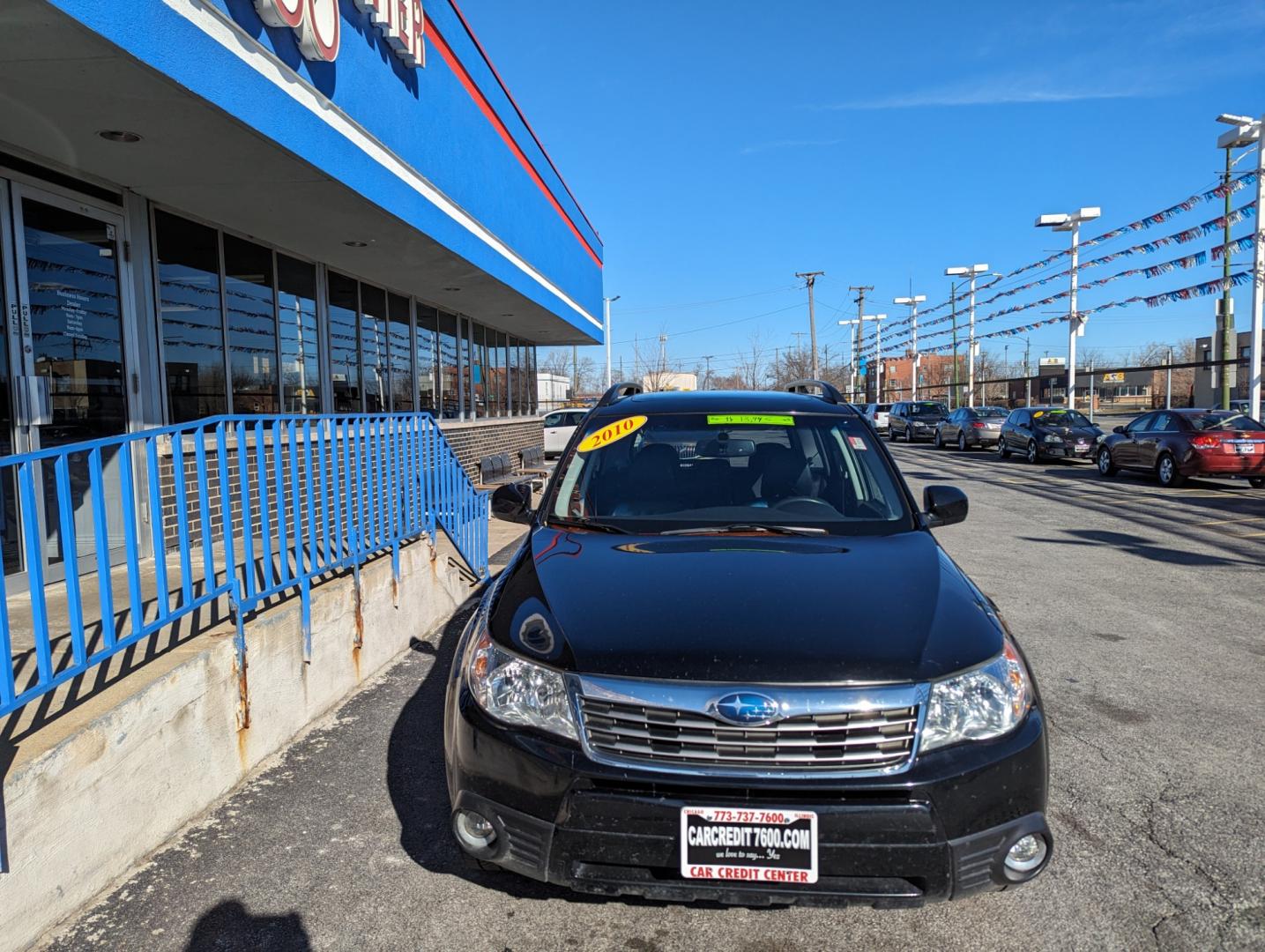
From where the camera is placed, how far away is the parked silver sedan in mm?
28281

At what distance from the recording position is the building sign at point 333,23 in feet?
18.4

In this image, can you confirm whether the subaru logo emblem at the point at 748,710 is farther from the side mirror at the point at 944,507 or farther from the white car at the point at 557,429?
the white car at the point at 557,429

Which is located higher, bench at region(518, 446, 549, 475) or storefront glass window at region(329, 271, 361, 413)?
storefront glass window at region(329, 271, 361, 413)

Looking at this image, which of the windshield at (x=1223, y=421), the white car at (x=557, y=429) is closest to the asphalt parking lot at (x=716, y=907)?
the windshield at (x=1223, y=421)

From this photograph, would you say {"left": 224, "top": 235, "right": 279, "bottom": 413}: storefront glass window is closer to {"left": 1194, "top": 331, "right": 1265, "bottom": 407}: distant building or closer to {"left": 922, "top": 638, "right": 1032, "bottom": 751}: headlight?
{"left": 922, "top": 638, "right": 1032, "bottom": 751}: headlight

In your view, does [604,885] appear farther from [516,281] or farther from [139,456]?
[516,281]

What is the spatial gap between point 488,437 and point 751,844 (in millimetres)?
15403

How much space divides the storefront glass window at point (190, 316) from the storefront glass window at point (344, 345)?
2.60 meters

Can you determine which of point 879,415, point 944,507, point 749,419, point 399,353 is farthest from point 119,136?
point 879,415

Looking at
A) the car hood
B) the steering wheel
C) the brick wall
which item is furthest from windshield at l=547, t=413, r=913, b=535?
the brick wall

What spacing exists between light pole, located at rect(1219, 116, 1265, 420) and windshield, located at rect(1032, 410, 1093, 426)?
12.8ft

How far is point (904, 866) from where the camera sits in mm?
2223

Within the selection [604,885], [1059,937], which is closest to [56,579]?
[604,885]

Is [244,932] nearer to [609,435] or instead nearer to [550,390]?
[609,435]
